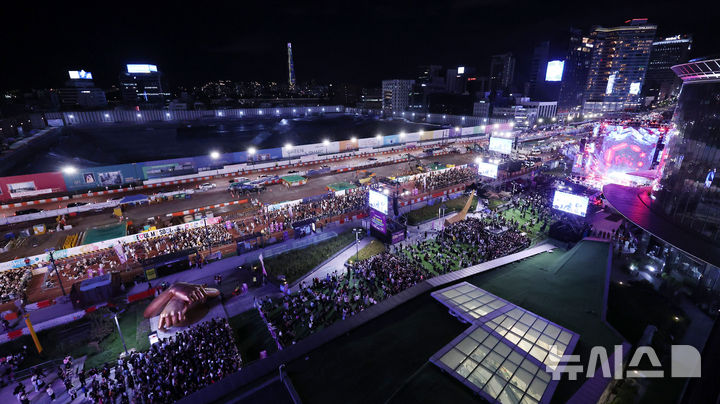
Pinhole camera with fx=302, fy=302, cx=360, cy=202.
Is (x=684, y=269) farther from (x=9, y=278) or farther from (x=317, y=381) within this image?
(x=9, y=278)

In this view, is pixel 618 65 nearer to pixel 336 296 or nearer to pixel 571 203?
pixel 571 203

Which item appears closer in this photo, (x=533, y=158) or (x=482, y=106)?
(x=533, y=158)

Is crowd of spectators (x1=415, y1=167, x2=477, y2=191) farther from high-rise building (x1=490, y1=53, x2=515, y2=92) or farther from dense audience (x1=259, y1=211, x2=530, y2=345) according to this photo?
high-rise building (x1=490, y1=53, x2=515, y2=92)

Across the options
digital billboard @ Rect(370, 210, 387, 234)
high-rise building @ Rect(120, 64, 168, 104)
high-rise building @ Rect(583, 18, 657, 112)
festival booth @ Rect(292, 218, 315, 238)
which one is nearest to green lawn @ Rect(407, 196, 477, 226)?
digital billboard @ Rect(370, 210, 387, 234)

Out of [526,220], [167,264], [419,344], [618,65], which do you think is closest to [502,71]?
[618,65]

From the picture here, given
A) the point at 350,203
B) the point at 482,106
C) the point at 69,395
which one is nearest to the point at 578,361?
the point at 69,395

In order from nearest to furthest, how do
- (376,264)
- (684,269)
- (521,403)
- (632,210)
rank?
1. (521,403)
2. (684,269)
3. (632,210)
4. (376,264)

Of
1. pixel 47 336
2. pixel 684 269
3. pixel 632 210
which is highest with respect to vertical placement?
pixel 632 210
